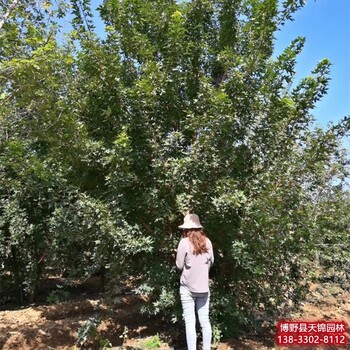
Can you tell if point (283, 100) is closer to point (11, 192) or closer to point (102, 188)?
point (102, 188)

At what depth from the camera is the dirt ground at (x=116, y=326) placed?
551 centimetres

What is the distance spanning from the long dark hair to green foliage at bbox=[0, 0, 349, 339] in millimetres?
324

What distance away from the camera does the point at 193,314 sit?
443 centimetres

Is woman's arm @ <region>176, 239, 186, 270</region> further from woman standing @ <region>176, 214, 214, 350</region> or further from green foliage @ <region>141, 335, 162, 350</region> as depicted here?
green foliage @ <region>141, 335, 162, 350</region>

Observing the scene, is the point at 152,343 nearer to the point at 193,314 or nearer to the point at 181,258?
the point at 193,314

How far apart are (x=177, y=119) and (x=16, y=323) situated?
5.55 meters

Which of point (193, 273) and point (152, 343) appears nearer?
point (193, 273)

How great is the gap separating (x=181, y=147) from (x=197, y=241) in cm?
126

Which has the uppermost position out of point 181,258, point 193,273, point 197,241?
point 197,241

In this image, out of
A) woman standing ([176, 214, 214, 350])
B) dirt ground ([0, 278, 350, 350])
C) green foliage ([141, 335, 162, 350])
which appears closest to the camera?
woman standing ([176, 214, 214, 350])

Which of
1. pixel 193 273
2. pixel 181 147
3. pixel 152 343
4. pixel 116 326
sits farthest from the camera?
pixel 116 326

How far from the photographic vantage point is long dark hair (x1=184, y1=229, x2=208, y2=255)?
4.40m

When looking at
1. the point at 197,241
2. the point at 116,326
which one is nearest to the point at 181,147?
the point at 197,241

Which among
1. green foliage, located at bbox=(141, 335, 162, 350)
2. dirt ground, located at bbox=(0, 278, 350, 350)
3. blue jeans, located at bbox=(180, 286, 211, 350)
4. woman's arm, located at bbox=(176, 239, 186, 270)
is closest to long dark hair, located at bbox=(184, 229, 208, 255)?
woman's arm, located at bbox=(176, 239, 186, 270)
